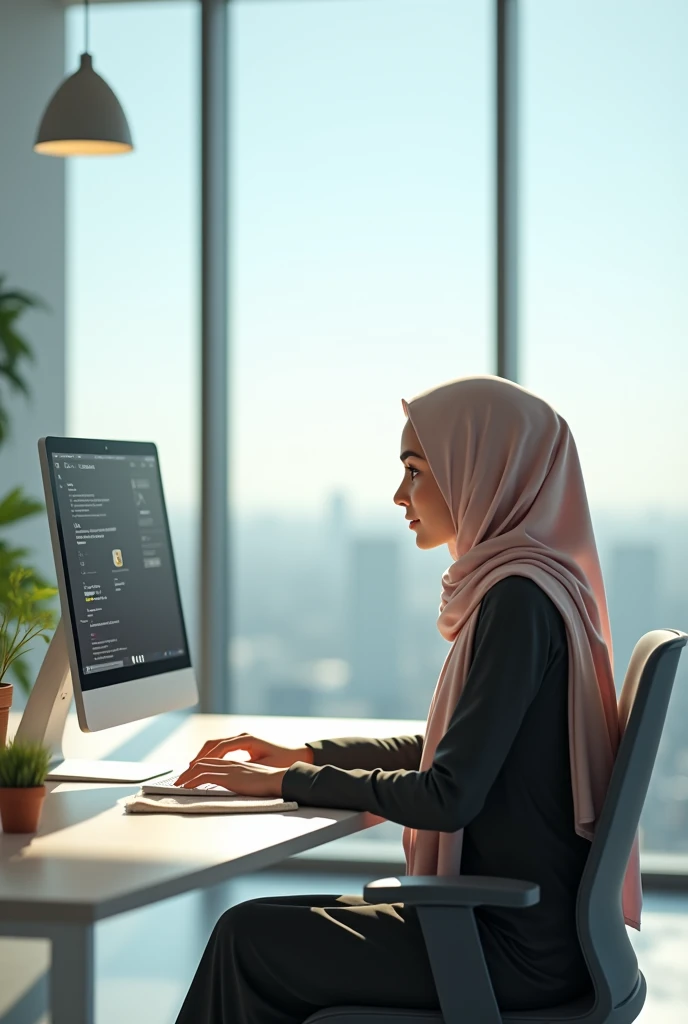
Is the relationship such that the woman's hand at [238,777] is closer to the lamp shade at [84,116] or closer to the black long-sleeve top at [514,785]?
the black long-sleeve top at [514,785]

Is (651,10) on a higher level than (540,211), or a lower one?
higher

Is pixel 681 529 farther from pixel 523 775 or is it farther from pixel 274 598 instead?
pixel 523 775

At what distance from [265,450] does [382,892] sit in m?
2.70

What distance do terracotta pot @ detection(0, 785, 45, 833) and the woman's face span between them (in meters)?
0.69

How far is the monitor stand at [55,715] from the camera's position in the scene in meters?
2.03

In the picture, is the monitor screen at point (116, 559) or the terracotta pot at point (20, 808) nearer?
the terracotta pot at point (20, 808)

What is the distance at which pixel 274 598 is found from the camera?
4.05 m

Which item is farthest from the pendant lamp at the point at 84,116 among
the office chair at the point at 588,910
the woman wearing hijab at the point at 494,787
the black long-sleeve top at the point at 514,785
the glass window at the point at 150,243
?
the office chair at the point at 588,910

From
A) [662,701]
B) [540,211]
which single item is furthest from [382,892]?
[540,211]

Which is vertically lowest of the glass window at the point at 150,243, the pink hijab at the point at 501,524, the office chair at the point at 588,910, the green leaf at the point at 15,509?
the office chair at the point at 588,910

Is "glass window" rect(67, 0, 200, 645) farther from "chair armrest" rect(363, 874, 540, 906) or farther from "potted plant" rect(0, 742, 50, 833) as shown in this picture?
"chair armrest" rect(363, 874, 540, 906)

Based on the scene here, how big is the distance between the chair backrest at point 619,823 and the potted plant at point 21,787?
73 centimetres

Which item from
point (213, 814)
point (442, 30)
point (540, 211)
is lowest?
point (213, 814)

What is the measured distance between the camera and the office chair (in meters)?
1.43
